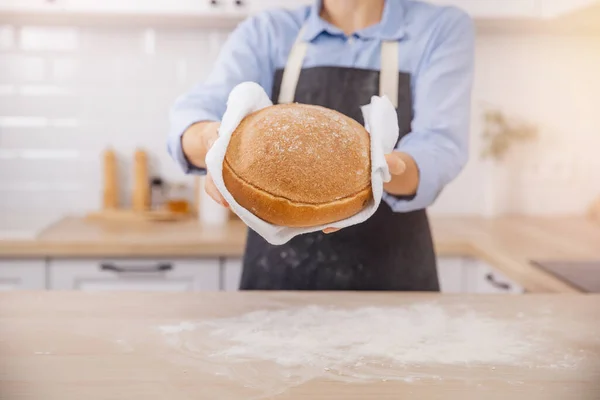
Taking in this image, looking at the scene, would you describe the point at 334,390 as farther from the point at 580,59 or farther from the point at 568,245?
the point at 580,59

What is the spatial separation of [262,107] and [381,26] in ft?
1.22

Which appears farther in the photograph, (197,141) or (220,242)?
(220,242)

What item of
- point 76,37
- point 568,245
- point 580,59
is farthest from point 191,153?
point 580,59

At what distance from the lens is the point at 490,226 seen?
1490 mm

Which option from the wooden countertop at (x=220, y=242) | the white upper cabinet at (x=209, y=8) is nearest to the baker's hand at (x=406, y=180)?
the wooden countertop at (x=220, y=242)

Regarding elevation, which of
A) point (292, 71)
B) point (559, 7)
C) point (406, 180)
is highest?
point (559, 7)

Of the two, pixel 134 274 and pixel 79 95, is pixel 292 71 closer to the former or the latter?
pixel 134 274

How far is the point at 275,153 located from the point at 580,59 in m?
1.31

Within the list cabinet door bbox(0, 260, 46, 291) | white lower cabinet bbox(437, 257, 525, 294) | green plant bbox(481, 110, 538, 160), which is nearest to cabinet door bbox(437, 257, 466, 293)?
white lower cabinet bbox(437, 257, 525, 294)

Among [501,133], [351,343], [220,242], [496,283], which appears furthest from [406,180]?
[501,133]

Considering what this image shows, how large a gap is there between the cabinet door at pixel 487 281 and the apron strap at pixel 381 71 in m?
0.41

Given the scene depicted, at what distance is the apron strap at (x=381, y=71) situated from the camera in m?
0.95

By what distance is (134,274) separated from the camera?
52.4 inches

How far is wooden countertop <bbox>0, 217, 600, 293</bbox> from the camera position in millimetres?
1199
